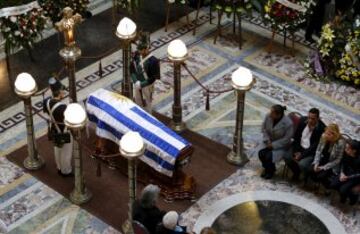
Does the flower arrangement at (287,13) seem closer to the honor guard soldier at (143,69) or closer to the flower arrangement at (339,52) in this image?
the flower arrangement at (339,52)

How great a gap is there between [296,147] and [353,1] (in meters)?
3.85

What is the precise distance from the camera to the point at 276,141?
35.1 feet

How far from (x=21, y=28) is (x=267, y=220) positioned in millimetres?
4585

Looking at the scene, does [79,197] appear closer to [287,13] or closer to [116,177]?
[116,177]

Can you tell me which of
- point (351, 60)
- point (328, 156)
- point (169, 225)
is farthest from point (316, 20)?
point (169, 225)

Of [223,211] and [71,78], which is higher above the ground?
[71,78]

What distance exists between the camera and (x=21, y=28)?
40.7ft

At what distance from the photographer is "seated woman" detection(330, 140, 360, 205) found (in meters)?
10.1

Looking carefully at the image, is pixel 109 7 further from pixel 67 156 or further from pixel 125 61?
pixel 67 156

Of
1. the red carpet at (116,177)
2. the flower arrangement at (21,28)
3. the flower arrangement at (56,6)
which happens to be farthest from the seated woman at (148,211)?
the flower arrangement at (56,6)

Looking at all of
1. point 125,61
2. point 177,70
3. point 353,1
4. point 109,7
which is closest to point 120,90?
point 125,61

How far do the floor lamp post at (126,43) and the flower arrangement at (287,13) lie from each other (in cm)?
254

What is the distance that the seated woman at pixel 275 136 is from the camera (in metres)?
10.6

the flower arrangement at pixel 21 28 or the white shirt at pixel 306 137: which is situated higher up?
the flower arrangement at pixel 21 28
